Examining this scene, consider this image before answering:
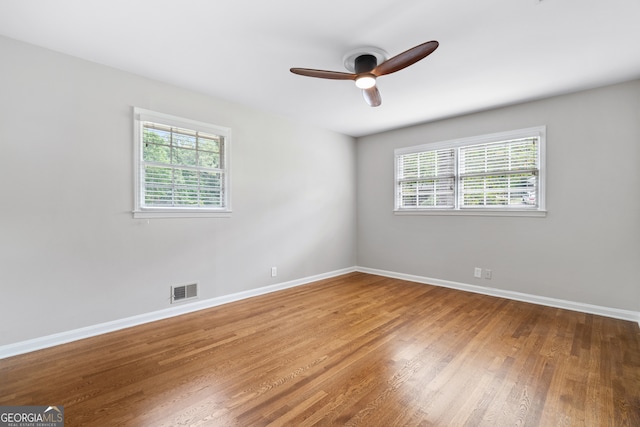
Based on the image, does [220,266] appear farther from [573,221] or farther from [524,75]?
[573,221]

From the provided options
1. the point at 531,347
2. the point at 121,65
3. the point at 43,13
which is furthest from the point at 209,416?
the point at 121,65

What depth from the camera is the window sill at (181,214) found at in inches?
122

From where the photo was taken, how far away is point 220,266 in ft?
12.3

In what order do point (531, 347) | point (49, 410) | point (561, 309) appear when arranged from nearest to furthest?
1. point (49, 410)
2. point (531, 347)
3. point (561, 309)

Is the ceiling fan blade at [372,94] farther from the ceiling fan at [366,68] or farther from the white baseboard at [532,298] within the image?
the white baseboard at [532,298]

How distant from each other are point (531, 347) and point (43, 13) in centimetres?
469

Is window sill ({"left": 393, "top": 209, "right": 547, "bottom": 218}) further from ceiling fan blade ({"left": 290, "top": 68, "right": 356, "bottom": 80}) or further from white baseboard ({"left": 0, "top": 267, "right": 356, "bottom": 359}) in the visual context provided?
ceiling fan blade ({"left": 290, "top": 68, "right": 356, "bottom": 80})

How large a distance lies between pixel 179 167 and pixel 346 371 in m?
2.79

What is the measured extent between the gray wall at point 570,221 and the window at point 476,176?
4.7 inches

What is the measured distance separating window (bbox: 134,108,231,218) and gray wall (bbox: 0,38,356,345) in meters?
0.11

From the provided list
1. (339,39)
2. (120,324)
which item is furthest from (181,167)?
(339,39)

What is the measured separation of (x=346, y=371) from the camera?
2.15m

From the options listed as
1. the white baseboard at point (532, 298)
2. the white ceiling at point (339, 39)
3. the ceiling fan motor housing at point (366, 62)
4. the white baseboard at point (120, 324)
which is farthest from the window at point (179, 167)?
the white baseboard at point (532, 298)

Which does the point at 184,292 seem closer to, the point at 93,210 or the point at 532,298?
the point at 93,210
